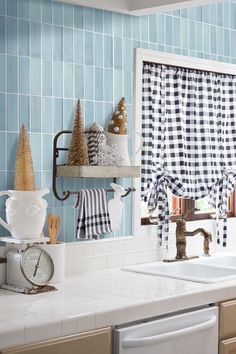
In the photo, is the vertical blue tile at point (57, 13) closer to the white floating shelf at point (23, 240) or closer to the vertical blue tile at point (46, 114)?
the vertical blue tile at point (46, 114)

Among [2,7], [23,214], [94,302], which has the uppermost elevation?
[2,7]

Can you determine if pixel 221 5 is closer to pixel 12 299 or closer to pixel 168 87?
pixel 168 87

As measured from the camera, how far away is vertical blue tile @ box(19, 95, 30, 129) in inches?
142

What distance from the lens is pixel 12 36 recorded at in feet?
11.7

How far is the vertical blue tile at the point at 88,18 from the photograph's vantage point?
12.8 ft

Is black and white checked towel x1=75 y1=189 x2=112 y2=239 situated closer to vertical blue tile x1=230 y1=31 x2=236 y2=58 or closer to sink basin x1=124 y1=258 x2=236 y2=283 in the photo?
sink basin x1=124 y1=258 x2=236 y2=283

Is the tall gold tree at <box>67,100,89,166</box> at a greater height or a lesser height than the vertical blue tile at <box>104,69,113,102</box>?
lesser

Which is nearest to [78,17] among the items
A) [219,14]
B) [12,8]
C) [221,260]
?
[12,8]

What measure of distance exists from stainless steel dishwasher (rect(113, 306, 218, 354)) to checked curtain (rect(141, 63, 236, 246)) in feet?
3.22

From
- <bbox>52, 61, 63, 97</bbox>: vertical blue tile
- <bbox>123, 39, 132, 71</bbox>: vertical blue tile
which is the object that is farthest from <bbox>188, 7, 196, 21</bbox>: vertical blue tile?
<bbox>52, 61, 63, 97</bbox>: vertical blue tile

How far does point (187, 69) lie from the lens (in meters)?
4.46

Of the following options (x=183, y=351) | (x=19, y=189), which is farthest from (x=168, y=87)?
(x=183, y=351)

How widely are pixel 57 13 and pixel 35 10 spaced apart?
0.14 m

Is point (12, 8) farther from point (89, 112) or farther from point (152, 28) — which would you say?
point (152, 28)
